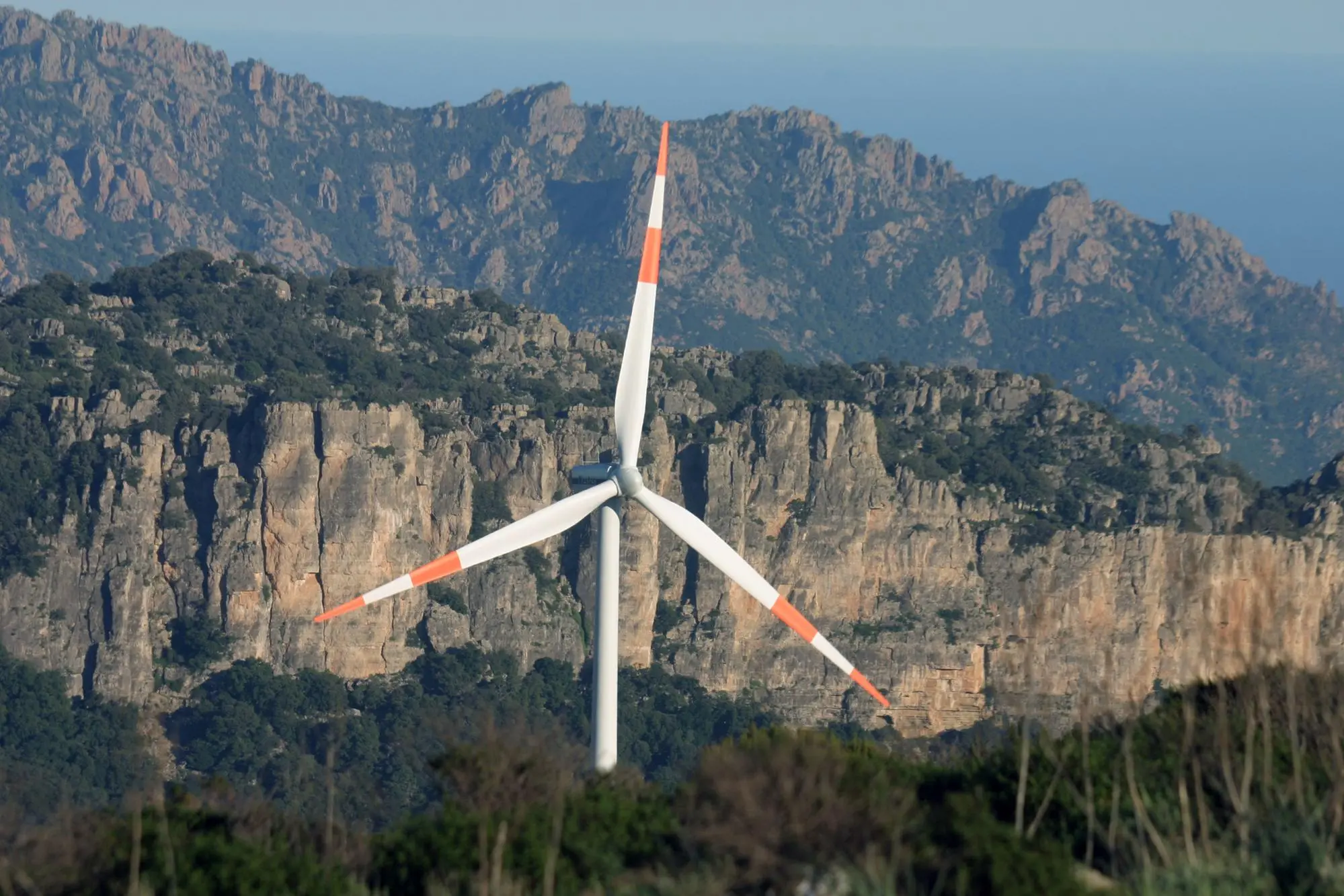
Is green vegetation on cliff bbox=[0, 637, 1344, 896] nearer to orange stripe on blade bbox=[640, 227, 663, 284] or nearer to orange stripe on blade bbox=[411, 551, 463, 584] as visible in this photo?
orange stripe on blade bbox=[411, 551, 463, 584]

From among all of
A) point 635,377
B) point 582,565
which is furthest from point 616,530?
point 582,565

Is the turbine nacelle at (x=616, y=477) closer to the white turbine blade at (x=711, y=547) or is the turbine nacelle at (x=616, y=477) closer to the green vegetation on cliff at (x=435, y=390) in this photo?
the white turbine blade at (x=711, y=547)

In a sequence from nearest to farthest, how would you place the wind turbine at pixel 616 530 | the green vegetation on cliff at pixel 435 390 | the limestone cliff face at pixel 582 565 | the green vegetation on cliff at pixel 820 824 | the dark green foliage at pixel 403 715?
the green vegetation on cliff at pixel 820 824, the wind turbine at pixel 616 530, the dark green foliage at pixel 403 715, the limestone cliff face at pixel 582 565, the green vegetation on cliff at pixel 435 390

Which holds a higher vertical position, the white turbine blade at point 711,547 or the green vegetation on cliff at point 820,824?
the white turbine blade at point 711,547

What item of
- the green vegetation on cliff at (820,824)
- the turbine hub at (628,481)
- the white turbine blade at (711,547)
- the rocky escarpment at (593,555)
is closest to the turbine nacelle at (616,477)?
the turbine hub at (628,481)

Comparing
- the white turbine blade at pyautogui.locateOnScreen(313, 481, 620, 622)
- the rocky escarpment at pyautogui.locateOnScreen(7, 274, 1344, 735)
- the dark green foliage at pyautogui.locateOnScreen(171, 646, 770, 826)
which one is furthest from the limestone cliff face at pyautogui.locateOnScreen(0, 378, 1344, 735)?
the white turbine blade at pyautogui.locateOnScreen(313, 481, 620, 622)

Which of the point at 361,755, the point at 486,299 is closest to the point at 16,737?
the point at 361,755

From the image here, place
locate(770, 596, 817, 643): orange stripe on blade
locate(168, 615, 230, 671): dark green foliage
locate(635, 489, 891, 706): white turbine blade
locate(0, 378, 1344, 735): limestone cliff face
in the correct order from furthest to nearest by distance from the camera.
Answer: locate(0, 378, 1344, 735): limestone cliff face → locate(168, 615, 230, 671): dark green foliage → locate(635, 489, 891, 706): white turbine blade → locate(770, 596, 817, 643): orange stripe on blade
